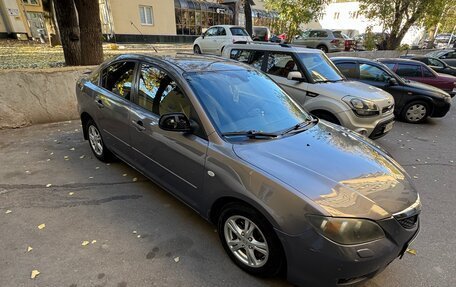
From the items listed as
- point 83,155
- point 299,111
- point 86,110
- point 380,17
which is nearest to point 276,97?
point 299,111

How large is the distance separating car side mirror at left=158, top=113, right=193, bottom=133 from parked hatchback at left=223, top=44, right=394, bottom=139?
129 inches

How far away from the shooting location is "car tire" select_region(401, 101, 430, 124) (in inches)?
293

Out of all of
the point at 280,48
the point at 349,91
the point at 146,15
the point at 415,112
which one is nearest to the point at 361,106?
the point at 349,91

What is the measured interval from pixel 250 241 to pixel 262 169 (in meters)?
0.64

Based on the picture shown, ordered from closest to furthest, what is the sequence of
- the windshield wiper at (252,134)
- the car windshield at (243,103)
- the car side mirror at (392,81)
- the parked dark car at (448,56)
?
1. the windshield wiper at (252,134)
2. the car windshield at (243,103)
3. the car side mirror at (392,81)
4. the parked dark car at (448,56)

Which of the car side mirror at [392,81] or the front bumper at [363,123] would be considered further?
the car side mirror at [392,81]

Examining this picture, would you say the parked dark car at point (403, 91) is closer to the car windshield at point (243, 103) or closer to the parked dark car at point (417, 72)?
the parked dark car at point (417, 72)

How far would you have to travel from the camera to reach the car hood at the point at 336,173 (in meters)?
1.97

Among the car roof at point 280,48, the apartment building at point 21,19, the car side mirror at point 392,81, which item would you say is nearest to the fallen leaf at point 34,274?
the car roof at point 280,48

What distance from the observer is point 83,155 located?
4.60 m

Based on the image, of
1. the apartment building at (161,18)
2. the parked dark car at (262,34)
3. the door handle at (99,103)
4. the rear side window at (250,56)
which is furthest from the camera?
the apartment building at (161,18)

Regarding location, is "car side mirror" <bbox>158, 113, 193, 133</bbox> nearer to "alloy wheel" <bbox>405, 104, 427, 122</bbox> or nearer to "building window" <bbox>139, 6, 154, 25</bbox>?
"alloy wheel" <bbox>405, 104, 427, 122</bbox>

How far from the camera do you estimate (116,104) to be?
140 inches

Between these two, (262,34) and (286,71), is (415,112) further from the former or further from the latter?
(262,34)
